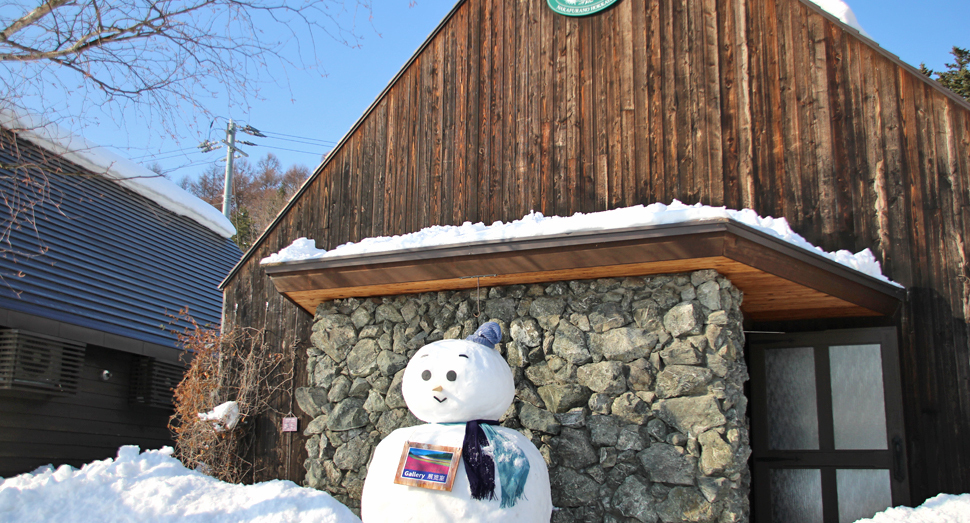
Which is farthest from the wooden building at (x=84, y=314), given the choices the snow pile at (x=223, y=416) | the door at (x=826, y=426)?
the door at (x=826, y=426)

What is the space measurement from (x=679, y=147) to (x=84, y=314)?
7200 mm

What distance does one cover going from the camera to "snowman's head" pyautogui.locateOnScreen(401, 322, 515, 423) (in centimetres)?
474

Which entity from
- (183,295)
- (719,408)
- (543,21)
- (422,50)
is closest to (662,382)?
(719,408)

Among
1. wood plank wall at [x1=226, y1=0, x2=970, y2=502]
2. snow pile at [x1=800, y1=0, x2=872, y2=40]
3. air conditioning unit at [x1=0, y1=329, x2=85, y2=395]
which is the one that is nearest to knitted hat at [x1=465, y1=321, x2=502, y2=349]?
wood plank wall at [x1=226, y1=0, x2=970, y2=502]

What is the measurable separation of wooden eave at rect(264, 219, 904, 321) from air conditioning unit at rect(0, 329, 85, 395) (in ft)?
11.8

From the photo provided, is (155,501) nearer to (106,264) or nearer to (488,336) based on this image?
(488,336)

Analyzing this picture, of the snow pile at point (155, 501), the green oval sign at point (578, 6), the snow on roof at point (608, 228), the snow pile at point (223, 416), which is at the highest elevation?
the green oval sign at point (578, 6)

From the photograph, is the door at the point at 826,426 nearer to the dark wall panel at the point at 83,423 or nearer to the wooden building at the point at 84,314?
the wooden building at the point at 84,314

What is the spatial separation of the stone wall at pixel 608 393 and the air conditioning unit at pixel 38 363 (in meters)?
3.86

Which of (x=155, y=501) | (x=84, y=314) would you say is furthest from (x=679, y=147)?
(x=84, y=314)

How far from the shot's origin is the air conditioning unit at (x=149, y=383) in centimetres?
958

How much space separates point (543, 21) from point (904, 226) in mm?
4001

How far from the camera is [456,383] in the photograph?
474cm

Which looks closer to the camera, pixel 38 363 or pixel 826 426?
pixel 826 426
